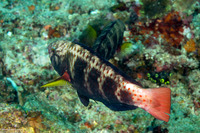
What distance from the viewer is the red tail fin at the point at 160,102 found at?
5.46ft

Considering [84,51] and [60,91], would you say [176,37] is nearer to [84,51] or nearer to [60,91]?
[84,51]

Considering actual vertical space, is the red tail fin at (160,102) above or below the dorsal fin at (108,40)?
below

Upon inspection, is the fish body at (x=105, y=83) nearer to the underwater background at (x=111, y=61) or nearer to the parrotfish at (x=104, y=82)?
Result: the parrotfish at (x=104, y=82)

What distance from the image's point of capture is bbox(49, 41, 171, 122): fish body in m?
1.69

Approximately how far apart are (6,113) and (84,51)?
161 centimetres

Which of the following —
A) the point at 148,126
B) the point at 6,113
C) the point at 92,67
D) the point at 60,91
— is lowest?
the point at 148,126

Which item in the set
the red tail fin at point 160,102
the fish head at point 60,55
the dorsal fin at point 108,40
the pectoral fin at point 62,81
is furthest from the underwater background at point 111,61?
the red tail fin at point 160,102

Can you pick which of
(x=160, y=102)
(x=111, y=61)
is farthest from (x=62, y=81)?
(x=111, y=61)

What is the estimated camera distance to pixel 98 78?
2086 millimetres

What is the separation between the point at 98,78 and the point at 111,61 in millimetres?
2085

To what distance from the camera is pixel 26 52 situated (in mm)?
4555

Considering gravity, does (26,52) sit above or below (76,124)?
above

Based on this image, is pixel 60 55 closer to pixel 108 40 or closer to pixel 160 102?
pixel 108 40

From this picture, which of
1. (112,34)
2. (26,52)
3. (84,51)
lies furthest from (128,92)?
(26,52)
